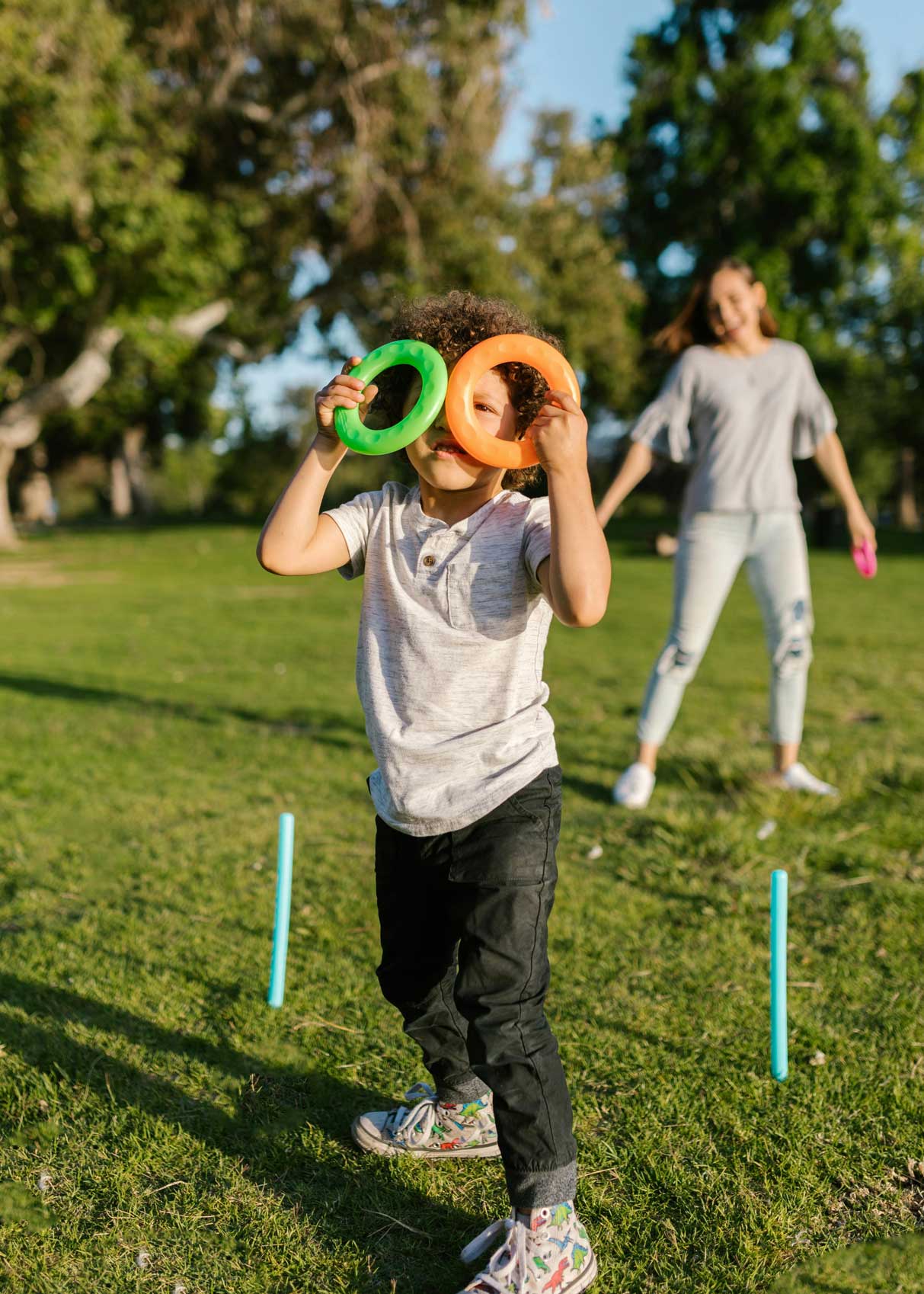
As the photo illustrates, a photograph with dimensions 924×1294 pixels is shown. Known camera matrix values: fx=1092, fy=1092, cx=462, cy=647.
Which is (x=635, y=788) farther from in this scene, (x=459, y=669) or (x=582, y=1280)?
(x=582, y=1280)

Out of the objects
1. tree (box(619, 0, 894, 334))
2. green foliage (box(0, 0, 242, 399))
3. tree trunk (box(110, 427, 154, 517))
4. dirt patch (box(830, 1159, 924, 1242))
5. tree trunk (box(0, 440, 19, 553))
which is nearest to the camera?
dirt patch (box(830, 1159, 924, 1242))

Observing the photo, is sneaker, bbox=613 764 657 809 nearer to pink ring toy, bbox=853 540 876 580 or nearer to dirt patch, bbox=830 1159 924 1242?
pink ring toy, bbox=853 540 876 580

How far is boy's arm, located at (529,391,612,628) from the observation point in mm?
2146

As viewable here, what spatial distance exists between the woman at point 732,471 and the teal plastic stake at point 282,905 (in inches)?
97.7

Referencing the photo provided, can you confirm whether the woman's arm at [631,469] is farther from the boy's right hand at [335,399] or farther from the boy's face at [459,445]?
the boy's right hand at [335,399]

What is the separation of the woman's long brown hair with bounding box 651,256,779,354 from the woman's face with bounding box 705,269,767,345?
0.03 m

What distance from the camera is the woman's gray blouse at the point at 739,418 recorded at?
17.2 feet

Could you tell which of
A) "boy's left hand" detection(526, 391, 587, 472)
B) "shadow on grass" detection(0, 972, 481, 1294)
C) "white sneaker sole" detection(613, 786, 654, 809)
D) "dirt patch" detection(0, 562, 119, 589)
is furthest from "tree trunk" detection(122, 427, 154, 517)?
"boy's left hand" detection(526, 391, 587, 472)

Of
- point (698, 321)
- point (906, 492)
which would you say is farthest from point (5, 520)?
point (906, 492)

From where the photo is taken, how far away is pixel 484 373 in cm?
234

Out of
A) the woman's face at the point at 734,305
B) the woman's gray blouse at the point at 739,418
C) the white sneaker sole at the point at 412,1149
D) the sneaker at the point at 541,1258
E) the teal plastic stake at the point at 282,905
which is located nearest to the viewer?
the sneaker at the point at 541,1258

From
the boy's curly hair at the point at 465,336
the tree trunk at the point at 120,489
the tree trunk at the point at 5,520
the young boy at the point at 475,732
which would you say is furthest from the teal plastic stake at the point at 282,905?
the tree trunk at the point at 120,489

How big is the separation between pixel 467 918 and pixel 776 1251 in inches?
37.1

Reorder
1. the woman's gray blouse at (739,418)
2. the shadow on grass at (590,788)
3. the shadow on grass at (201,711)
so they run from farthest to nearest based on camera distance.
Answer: the shadow on grass at (201,711)
the shadow on grass at (590,788)
the woman's gray blouse at (739,418)
